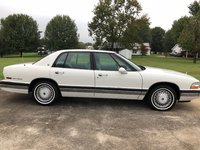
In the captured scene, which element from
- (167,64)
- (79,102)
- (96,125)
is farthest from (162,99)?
(167,64)

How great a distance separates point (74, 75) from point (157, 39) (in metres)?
79.3

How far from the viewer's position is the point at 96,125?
491 cm

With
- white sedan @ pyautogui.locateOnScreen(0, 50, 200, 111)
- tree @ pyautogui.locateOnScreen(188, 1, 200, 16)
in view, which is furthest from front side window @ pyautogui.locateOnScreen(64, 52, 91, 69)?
tree @ pyautogui.locateOnScreen(188, 1, 200, 16)

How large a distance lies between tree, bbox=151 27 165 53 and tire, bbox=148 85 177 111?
254 feet

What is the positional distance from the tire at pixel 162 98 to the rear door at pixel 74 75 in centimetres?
153

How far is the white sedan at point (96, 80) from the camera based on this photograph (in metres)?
6.10

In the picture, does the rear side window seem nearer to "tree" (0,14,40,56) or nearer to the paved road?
the paved road

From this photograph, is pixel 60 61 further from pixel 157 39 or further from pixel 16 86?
pixel 157 39

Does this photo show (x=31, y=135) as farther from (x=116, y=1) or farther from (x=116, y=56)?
(x=116, y=1)

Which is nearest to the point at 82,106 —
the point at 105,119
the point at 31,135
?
the point at 105,119

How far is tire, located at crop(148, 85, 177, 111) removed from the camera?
614 centimetres

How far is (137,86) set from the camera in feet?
20.0

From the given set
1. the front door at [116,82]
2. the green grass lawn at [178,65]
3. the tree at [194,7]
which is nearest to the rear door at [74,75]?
the front door at [116,82]


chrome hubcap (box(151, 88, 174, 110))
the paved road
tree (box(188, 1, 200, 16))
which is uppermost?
tree (box(188, 1, 200, 16))
